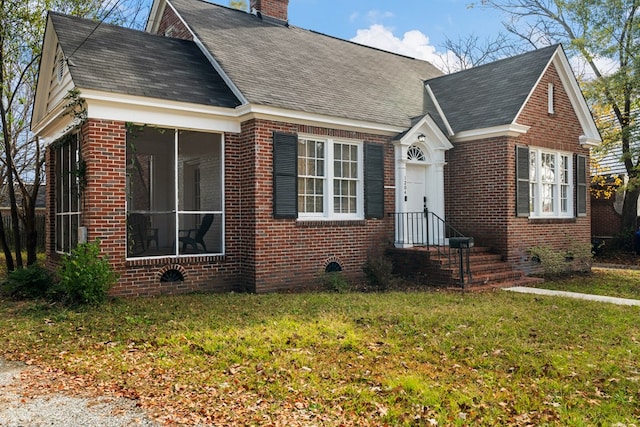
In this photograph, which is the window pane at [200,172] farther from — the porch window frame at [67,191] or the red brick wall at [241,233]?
the porch window frame at [67,191]

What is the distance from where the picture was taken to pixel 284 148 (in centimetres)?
1048

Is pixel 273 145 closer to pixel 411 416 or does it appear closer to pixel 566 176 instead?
pixel 411 416

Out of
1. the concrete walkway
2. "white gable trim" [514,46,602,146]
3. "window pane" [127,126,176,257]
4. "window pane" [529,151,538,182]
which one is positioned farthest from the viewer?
"window pane" [127,126,176,257]

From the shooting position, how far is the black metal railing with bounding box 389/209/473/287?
1073 cm

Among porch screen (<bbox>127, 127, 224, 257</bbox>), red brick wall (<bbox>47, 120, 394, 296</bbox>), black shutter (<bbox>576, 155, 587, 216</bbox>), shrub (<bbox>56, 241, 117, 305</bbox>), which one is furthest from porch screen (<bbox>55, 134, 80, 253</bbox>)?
black shutter (<bbox>576, 155, 587, 216</bbox>)

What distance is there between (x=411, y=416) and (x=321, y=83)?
31.1 feet

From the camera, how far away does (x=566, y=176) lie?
14.4 m

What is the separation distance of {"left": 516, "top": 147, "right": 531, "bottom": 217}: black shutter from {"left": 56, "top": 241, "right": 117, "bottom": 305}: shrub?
9.36 m

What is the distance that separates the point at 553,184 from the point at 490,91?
305cm

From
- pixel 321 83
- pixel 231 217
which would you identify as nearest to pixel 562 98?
pixel 321 83

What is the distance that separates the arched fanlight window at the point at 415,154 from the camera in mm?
12852

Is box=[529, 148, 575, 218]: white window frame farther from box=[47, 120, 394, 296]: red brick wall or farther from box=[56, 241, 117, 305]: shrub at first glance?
box=[56, 241, 117, 305]: shrub

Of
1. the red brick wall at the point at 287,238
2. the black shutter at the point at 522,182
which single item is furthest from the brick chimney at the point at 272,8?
the black shutter at the point at 522,182

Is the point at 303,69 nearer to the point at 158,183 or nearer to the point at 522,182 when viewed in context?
the point at 522,182
